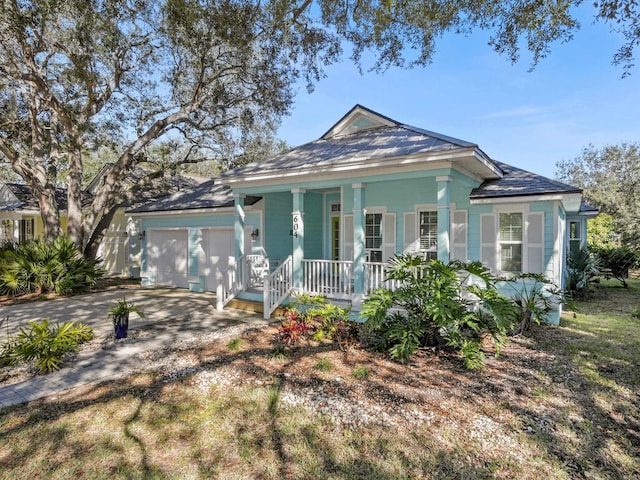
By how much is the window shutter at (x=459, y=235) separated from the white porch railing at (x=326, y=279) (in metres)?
2.85

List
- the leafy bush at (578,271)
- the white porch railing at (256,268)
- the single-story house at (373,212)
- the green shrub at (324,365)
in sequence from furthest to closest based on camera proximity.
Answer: the leafy bush at (578,271), the white porch railing at (256,268), the single-story house at (373,212), the green shrub at (324,365)

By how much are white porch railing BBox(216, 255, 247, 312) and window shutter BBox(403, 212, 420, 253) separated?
4526 mm

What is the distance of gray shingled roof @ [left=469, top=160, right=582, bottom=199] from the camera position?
8016mm

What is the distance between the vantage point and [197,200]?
1382 cm

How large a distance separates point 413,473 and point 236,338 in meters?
4.60

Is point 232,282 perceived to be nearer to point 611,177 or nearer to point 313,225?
point 313,225

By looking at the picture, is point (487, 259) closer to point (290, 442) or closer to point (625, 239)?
point (290, 442)

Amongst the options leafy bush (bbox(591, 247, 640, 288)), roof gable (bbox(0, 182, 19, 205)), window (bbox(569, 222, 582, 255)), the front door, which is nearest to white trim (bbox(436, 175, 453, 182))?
the front door

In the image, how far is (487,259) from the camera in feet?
30.0

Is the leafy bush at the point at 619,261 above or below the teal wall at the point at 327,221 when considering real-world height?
below

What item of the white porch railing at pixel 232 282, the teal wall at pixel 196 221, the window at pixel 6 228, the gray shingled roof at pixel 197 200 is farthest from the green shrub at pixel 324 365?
the window at pixel 6 228

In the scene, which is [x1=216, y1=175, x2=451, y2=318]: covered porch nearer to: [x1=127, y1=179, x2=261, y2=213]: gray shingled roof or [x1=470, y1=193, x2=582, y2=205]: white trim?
[x1=470, y1=193, x2=582, y2=205]: white trim

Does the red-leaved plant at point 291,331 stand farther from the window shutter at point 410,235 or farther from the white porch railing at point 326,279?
the window shutter at point 410,235

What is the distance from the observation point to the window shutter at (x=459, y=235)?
934 cm
